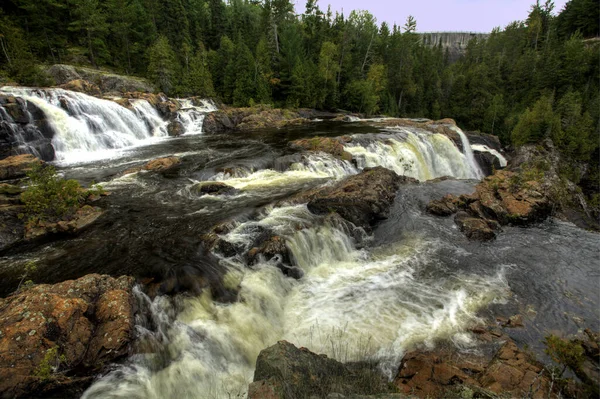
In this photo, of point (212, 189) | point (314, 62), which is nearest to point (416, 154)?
point (212, 189)

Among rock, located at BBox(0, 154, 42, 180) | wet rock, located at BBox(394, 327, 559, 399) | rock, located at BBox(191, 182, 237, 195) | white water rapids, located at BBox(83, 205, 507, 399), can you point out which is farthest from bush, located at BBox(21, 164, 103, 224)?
wet rock, located at BBox(394, 327, 559, 399)

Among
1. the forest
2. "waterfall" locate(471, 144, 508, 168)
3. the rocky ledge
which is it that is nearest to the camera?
"waterfall" locate(471, 144, 508, 168)

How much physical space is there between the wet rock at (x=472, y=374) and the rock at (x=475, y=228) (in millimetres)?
5911

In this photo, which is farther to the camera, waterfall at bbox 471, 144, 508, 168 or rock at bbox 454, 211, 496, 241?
waterfall at bbox 471, 144, 508, 168

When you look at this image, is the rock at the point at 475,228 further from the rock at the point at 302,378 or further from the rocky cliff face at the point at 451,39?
the rocky cliff face at the point at 451,39

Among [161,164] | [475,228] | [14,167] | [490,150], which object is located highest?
[14,167]

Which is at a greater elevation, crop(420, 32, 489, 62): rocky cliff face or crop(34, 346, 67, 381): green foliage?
crop(420, 32, 489, 62): rocky cliff face

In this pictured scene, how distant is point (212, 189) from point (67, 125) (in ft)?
48.9

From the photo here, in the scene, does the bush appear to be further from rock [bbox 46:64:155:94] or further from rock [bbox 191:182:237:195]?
rock [bbox 46:64:155:94]

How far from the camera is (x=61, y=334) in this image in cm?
503

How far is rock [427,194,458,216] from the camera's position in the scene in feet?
41.5

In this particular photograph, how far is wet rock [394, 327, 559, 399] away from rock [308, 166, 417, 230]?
6100mm

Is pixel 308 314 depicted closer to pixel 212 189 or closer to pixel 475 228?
pixel 475 228

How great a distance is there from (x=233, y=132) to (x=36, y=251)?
23075 millimetres
